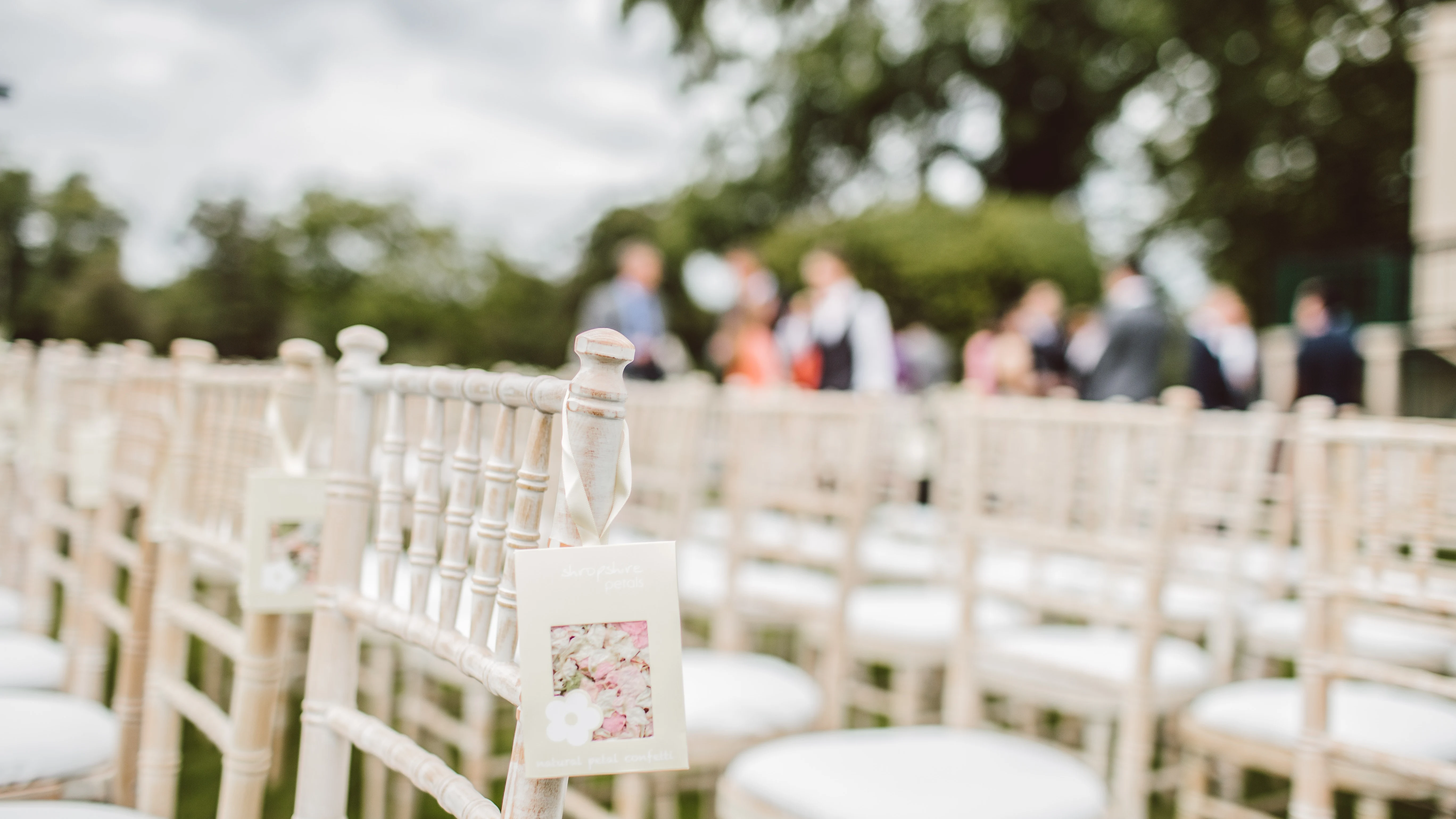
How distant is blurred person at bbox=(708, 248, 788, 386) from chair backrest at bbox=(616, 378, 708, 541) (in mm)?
2427

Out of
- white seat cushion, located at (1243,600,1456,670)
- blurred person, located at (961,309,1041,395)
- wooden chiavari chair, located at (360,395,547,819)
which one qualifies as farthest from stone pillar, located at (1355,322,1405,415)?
wooden chiavari chair, located at (360,395,547,819)

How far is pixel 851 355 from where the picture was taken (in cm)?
484

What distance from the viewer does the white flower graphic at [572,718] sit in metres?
0.66

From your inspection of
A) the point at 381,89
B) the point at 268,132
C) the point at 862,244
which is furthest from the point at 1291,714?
the point at 381,89

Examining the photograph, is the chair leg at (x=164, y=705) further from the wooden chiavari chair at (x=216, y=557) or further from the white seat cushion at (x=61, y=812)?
the white seat cushion at (x=61, y=812)

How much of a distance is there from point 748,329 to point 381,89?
19.9 meters

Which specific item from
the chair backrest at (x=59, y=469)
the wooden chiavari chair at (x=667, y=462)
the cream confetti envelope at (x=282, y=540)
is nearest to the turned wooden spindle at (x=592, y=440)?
the cream confetti envelope at (x=282, y=540)

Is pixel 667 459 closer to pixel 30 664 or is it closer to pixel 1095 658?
pixel 1095 658

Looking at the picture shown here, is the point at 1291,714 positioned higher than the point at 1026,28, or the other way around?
the point at 1026,28

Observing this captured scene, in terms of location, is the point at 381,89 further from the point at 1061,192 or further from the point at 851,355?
the point at 851,355

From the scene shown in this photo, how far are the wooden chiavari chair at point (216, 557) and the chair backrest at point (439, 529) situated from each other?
182 mm

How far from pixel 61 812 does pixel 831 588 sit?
168cm

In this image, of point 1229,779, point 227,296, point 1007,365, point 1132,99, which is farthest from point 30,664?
point 1132,99

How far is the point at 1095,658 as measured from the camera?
1.87m
